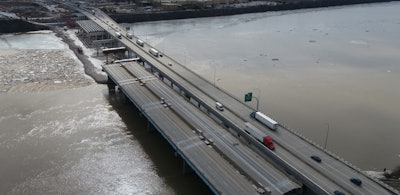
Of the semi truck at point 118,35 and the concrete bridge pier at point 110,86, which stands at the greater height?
the semi truck at point 118,35

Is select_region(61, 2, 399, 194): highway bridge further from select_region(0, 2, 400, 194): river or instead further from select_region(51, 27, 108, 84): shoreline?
select_region(51, 27, 108, 84): shoreline

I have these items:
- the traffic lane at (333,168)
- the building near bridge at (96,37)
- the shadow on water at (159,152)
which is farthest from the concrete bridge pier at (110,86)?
the traffic lane at (333,168)

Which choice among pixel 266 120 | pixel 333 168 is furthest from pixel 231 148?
pixel 333 168

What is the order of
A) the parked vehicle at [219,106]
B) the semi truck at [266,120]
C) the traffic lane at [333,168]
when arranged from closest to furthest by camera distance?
the traffic lane at [333,168] → the semi truck at [266,120] → the parked vehicle at [219,106]

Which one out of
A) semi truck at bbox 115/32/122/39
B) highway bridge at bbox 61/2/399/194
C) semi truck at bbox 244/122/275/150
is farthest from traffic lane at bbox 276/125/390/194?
semi truck at bbox 115/32/122/39

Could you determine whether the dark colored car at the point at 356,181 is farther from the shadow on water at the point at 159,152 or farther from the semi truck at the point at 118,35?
the semi truck at the point at 118,35

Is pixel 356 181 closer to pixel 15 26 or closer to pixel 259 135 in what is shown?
pixel 259 135
